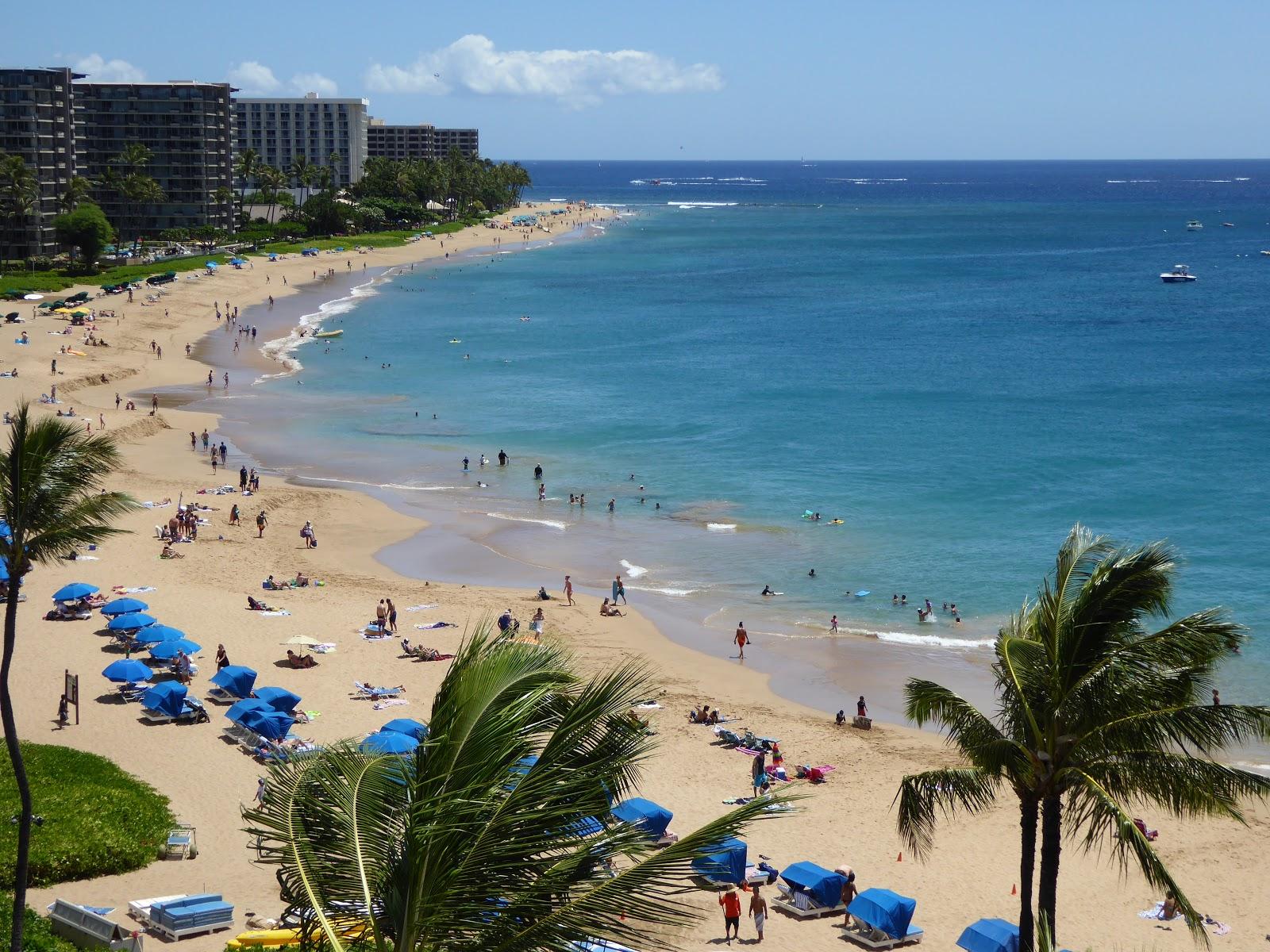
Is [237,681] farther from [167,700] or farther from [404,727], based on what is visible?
[404,727]

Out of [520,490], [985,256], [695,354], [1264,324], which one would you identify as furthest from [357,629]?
[985,256]

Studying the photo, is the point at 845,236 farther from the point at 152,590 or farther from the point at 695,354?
the point at 152,590

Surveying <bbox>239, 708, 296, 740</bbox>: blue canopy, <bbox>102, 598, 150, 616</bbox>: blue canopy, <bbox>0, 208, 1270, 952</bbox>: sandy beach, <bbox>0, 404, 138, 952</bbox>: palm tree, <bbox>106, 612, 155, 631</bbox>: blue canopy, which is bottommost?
<bbox>0, 208, 1270, 952</bbox>: sandy beach

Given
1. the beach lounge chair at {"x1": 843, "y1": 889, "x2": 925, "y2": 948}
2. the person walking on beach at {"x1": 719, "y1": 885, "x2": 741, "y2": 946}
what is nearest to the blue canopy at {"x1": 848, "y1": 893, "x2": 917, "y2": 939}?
the beach lounge chair at {"x1": 843, "y1": 889, "x2": 925, "y2": 948}

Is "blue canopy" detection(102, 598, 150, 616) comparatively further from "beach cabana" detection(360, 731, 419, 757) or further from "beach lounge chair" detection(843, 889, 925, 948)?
"beach lounge chair" detection(843, 889, 925, 948)

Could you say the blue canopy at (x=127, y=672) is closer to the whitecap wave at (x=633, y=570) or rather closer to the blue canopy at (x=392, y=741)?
the blue canopy at (x=392, y=741)
